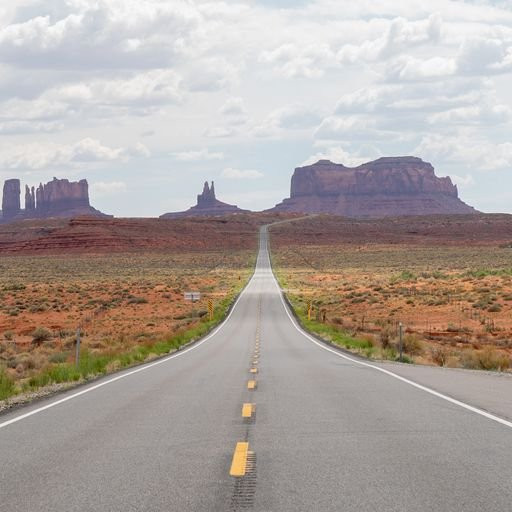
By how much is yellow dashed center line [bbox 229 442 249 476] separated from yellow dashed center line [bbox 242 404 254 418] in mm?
2216

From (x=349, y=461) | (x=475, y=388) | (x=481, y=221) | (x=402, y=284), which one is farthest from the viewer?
(x=481, y=221)

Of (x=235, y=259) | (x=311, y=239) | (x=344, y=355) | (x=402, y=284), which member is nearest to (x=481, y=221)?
(x=311, y=239)

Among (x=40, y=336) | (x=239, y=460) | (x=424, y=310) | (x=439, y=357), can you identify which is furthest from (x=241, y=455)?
(x=424, y=310)

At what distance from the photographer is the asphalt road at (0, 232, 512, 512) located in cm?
644

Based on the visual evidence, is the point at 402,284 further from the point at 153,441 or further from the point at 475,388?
the point at 153,441

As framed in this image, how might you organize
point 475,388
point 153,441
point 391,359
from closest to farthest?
point 153,441 → point 475,388 → point 391,359

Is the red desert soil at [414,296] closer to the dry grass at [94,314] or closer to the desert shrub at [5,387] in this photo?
the dry grass at [94,314]

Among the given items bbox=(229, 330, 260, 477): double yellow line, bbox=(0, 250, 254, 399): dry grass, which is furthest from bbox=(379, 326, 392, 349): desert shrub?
bbox=(229, 330, 260, 477): double yellow line

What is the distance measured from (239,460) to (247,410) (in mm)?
3690

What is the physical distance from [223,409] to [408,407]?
2742 mm

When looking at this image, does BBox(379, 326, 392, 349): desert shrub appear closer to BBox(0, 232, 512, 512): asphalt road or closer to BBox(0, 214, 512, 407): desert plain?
BBox(0, 214, 512, 407): desert plain

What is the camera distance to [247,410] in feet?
38.0

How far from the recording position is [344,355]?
80.7 ft

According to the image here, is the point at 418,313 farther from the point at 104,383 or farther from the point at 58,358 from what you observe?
the point at 104,383
